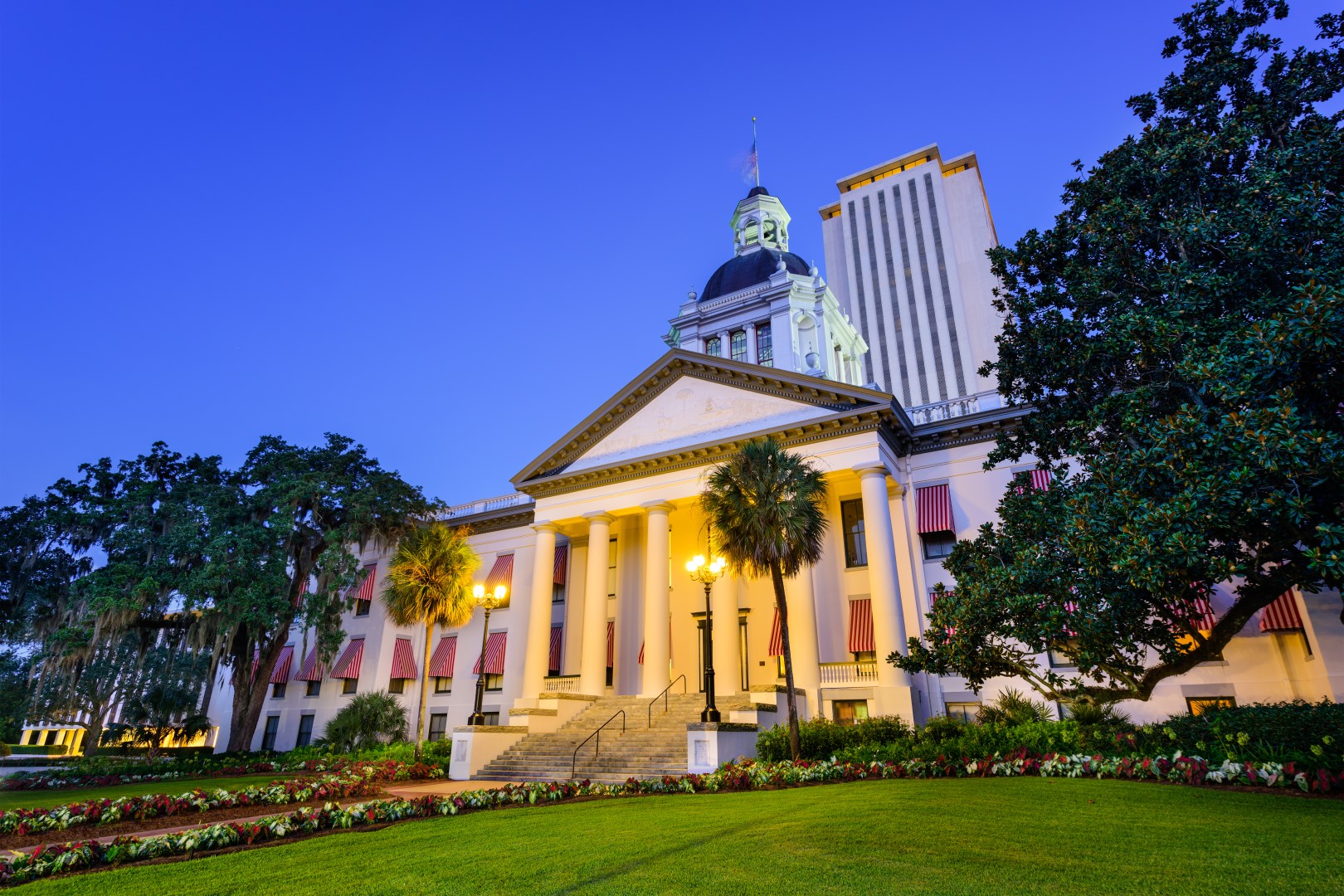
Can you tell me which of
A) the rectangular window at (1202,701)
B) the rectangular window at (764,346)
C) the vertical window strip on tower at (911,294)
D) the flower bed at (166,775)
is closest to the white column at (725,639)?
the flower bed at (166,775)

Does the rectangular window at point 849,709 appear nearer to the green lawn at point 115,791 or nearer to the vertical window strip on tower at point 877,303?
the green lawn at point 115,791

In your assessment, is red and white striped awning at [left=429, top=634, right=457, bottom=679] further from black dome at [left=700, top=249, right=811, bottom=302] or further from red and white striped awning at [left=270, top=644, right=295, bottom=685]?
black dome at [left=700, top=249, right=811, bottom=302]

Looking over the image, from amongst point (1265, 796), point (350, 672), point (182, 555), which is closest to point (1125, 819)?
point (1265, 796)

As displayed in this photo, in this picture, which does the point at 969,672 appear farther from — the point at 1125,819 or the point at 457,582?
the point at 457,582

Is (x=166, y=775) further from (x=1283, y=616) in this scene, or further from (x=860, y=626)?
(x=1283, y=616)

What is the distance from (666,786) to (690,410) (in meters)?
14.7

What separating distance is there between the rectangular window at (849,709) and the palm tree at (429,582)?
1546 centimetres

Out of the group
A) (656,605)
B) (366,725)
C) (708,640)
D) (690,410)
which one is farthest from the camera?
(366,725)

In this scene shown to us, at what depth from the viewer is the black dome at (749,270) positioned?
40.6 meters

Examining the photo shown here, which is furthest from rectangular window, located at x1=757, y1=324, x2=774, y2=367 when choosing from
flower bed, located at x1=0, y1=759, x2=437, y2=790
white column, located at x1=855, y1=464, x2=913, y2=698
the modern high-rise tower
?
the modern high-rise tower

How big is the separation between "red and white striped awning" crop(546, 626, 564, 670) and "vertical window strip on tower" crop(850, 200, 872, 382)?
50.8 metres

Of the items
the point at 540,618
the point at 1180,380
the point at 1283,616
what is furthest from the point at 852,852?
the point at 540,618

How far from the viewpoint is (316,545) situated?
30906 mm

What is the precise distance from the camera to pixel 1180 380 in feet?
37.8
